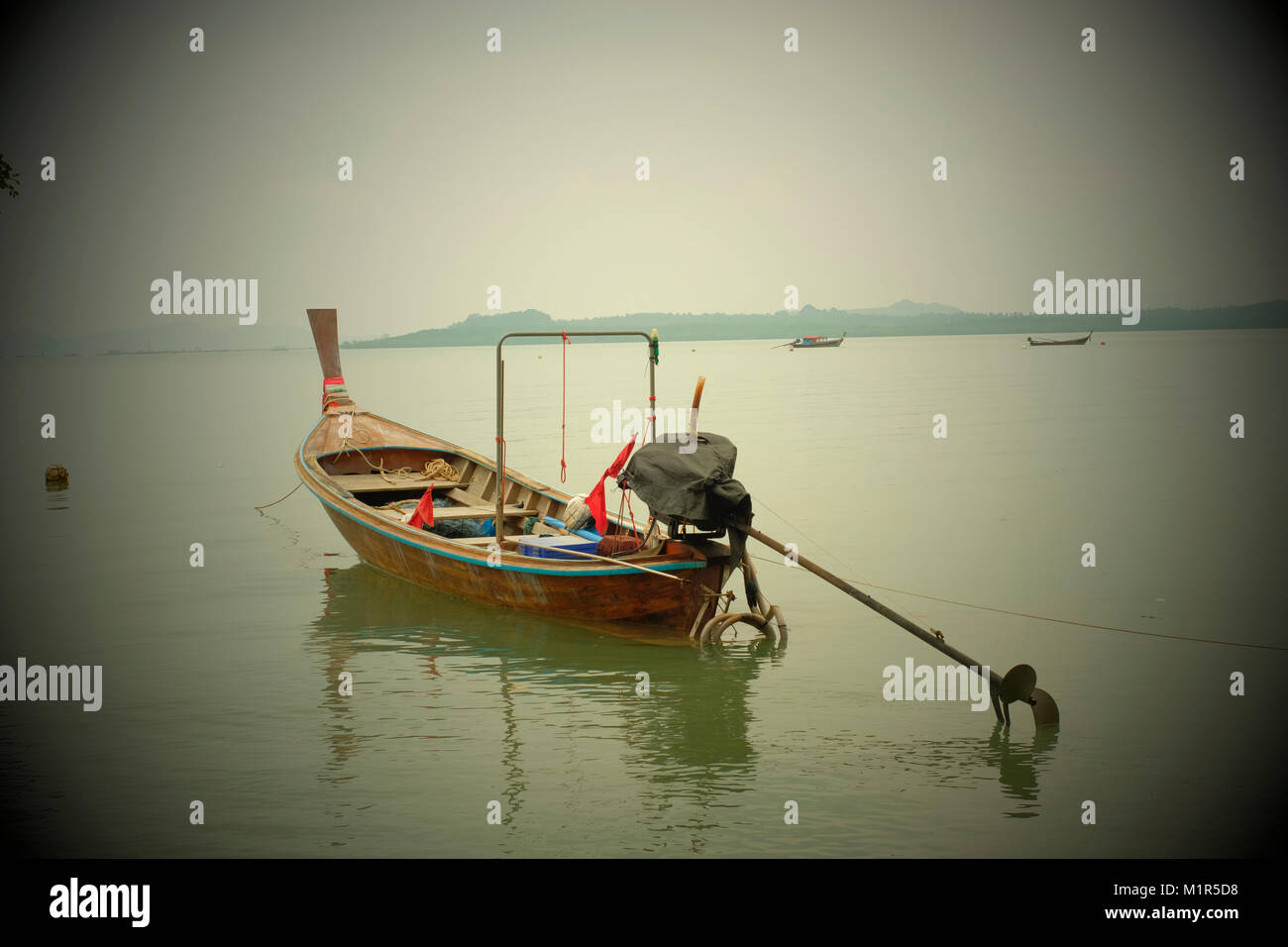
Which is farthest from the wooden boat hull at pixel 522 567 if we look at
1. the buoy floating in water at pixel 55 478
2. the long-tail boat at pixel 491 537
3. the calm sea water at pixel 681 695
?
the buoy floating in water at pixel 55 478

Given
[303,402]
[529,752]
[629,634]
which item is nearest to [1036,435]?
[629,634]

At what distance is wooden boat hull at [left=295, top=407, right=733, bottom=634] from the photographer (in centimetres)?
1006

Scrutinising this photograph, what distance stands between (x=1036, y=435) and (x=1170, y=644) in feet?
60.3

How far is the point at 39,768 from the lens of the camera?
27.2ft

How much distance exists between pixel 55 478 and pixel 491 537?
46.4 feet

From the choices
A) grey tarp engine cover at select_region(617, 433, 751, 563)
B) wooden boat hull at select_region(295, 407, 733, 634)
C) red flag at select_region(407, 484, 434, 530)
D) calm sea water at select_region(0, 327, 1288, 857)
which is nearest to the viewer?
calm sea water at select_region(0, 327, 1288, 857)

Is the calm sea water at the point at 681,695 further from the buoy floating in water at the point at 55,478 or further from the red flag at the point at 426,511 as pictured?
the buoy floating in water at the point at 55,478

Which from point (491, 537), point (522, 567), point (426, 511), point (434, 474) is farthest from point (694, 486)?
point (434, 474)

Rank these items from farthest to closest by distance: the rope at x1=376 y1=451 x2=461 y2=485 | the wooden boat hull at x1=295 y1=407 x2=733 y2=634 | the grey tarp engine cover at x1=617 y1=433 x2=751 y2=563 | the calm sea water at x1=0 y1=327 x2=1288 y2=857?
the rope at x1=376 y1=451 x2=461 y2=485 < the wooden boat hull at x1=295 y1=407 x2=733 y2=634 < the grey tarp engine cover at x1=617 y1=433 x2=751 y2=563 < the calm sea water at x1=0 y1=327 x2=1288 y2=857

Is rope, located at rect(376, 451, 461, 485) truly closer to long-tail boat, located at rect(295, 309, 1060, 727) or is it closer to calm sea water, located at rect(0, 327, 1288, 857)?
long-tail boat, located at rect(295, 309, 1060, 727)

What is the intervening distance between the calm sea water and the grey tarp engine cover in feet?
4.67

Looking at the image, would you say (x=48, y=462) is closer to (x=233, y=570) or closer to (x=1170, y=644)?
(x=233, y=570)

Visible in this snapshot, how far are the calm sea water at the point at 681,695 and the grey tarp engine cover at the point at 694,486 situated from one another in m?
1.42

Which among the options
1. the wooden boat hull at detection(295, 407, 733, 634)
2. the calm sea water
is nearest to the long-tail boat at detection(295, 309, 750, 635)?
the wooden boat hull at detection(295, 407, 733, 634)
